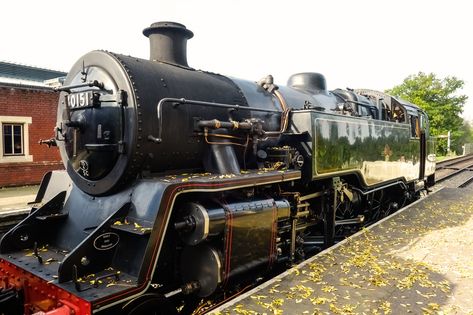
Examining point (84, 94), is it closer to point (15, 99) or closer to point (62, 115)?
point (62, 115)

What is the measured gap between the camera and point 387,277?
15.3 ft

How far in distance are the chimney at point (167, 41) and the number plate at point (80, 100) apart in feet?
3.73

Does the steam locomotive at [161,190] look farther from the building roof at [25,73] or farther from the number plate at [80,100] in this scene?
the building roof at [25,73]

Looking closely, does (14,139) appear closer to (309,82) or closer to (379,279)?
(309,82)

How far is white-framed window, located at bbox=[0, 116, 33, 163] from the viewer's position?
1180 centimetres

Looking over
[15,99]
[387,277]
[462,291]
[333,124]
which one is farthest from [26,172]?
[462,291]

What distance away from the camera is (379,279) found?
4.57 metres

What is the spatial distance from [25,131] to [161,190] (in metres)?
11.0

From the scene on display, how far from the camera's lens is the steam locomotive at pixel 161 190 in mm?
3320

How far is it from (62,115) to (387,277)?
14.5ft

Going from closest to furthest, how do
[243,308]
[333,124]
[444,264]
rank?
[243,308] < [444,264] < [333,124]

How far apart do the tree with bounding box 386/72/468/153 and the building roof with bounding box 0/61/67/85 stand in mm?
32909

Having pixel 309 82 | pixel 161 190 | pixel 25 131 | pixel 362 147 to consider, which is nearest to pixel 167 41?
pixel 161 190

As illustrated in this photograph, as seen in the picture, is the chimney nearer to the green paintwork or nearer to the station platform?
the green paintwork
